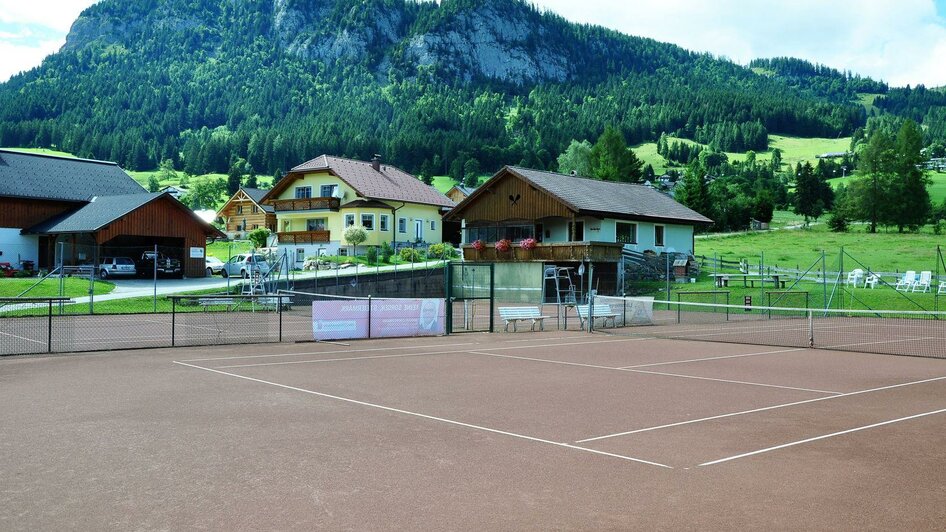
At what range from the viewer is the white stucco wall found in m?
49.1

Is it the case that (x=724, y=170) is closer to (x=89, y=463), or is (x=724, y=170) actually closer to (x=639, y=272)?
(x=639, y=272)

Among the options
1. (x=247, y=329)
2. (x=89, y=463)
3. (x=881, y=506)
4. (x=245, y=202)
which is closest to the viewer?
(x=881, y=506)

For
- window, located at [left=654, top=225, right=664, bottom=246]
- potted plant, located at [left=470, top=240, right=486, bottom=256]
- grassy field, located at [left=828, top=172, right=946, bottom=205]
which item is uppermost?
grassy field, located at [left=828, top=172, right=946, bottom=205]

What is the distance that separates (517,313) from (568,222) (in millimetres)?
24423

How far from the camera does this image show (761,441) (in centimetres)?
948

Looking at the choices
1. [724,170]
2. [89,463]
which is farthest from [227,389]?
[724,170]

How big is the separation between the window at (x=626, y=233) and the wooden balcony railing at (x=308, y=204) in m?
24.6

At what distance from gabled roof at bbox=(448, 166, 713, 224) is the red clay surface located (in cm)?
3425

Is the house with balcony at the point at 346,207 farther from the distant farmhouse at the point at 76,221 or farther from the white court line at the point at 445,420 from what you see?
the white court line at the point at 445,420

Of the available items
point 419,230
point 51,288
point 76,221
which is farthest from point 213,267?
point 419,230

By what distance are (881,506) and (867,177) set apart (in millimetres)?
93343

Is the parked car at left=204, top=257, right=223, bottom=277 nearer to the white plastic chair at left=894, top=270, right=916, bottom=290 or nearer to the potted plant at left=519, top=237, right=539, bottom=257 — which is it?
the potted plant at left=519, top=237, right=539, bottom=257

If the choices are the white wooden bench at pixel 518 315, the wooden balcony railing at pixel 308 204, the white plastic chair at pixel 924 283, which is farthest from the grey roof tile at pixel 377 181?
the white plastic chair at pixel 924 283

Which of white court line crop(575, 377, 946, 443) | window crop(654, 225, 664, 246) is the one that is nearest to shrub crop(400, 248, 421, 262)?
window crop(654, 225, 664, 246)
